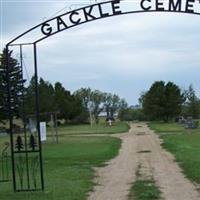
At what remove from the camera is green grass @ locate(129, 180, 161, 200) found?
44.1 ft

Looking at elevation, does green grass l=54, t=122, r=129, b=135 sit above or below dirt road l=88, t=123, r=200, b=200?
above

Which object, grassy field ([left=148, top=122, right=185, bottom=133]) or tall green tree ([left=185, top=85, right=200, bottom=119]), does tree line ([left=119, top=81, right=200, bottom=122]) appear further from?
grassy field ([left=148, top=122, right=185, bottom=133])

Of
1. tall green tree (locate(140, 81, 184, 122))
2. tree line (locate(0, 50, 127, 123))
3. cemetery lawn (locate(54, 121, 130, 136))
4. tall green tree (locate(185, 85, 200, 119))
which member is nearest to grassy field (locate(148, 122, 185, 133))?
cemetery lawn (locate(54, 121, 130, 136))

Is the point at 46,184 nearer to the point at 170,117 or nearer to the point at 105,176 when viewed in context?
the point at 105,176

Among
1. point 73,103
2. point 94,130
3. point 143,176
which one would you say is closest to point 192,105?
point 73,103

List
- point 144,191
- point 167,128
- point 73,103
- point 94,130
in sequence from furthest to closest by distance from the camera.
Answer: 1. point 73,103
2. point 94,130
3. point 167,128
4. point 144,191

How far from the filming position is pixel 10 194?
47.1 feet

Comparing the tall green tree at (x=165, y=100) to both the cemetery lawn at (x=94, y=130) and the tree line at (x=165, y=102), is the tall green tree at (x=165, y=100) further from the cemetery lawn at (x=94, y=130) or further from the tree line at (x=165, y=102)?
the cemetery lawn at (x=94, y=130)

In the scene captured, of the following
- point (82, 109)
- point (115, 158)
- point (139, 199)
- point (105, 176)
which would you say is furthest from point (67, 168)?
point (82, 109)

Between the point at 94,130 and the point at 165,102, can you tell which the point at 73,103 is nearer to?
the point at 165,102

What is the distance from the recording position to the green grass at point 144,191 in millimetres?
13445

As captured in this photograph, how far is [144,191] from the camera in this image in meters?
14.5

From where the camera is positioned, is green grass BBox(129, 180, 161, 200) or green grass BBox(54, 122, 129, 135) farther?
green grass BBox(54, 122, 129, 135)

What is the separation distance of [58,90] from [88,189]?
96.5m
